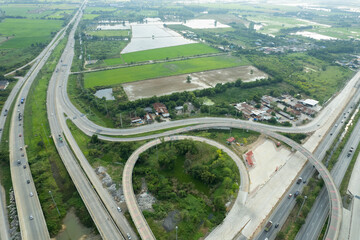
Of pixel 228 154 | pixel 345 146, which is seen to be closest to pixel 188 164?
pixel 228 154

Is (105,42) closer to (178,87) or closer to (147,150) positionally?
(178,87)

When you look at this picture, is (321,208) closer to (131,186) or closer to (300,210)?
(300,210)

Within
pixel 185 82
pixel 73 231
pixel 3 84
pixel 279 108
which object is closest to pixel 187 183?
pixel 73 231

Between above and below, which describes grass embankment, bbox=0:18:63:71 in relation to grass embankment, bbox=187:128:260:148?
above

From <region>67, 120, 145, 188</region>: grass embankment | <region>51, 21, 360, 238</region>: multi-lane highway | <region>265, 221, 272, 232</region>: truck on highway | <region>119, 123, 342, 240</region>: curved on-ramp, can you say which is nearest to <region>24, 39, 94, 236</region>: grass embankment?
<region>67, 120, 145, 188</region>: grass embankment

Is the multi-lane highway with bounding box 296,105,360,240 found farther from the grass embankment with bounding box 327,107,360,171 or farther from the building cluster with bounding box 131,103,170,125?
the building cluster with bounding box 131,103,170,125

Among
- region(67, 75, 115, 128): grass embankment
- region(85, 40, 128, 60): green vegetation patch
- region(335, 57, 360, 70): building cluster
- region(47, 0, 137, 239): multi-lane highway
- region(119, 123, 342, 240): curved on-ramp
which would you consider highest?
region(85, 40, 128, 60): green vegetation patch
